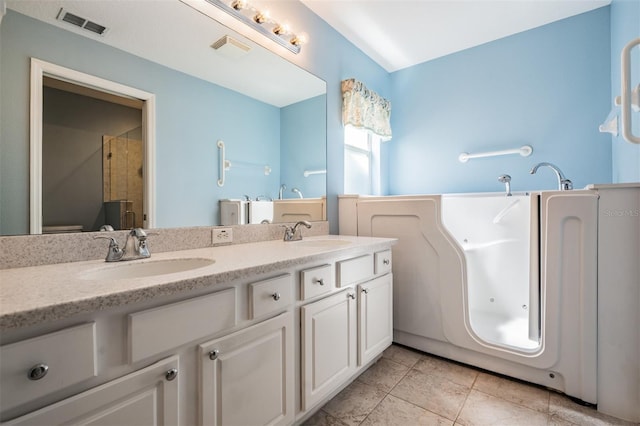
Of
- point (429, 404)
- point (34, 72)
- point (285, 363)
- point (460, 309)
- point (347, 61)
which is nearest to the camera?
point (34, 72)

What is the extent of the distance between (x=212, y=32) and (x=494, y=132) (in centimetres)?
240

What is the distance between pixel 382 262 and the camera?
177 cm

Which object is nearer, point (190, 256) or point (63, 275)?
point (63, 275)

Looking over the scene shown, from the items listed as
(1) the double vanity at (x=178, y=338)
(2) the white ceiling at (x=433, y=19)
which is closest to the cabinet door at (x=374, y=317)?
(1) the double vanity at (x=178, y=338)

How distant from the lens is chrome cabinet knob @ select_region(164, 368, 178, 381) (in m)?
0.77

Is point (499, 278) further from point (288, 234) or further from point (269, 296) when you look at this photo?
point (269, 296)

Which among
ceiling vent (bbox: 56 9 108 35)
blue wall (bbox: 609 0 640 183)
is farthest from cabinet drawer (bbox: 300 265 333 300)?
blue wall (bbox: 609 0 640 183)

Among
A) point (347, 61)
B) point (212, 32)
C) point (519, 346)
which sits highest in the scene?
point (347, 61)

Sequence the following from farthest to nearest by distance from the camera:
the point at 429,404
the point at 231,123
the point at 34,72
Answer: the point at 231,123
the point at 429,404
the point at 34,72

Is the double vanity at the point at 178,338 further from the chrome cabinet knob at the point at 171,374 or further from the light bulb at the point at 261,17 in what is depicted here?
the light bulb at the point at 261,17

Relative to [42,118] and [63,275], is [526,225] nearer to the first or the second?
[63,275]

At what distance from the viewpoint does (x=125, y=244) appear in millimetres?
1134

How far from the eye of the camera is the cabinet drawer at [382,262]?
1709mm

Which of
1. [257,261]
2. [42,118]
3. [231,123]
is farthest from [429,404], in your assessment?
[42,118]
